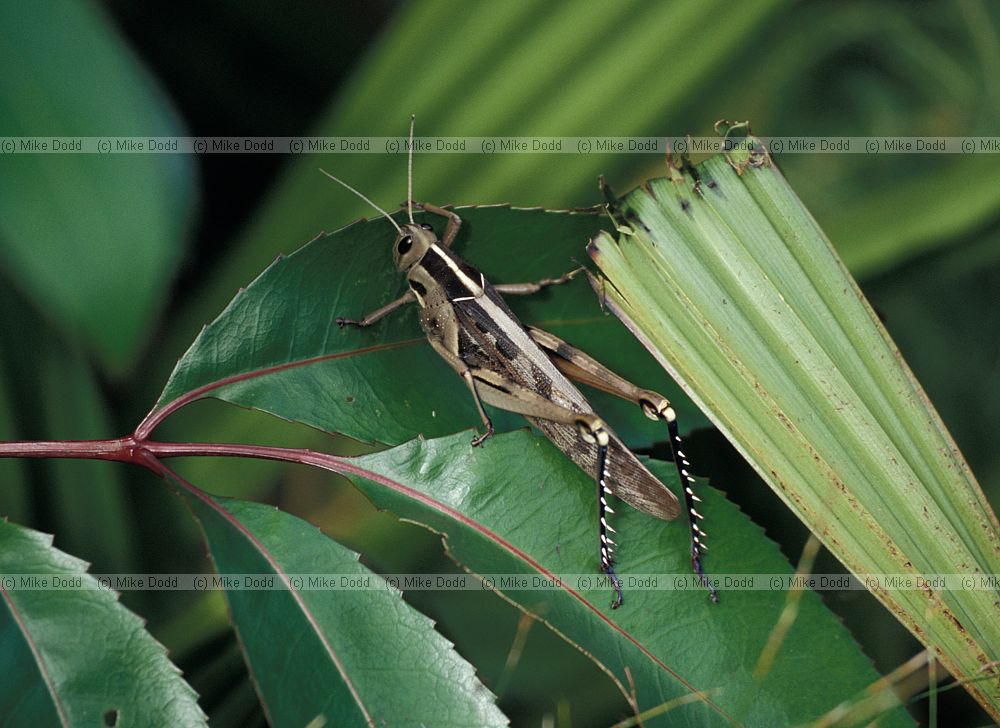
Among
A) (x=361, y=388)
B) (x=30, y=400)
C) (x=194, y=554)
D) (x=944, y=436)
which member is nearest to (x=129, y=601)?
(x=194, y=554)

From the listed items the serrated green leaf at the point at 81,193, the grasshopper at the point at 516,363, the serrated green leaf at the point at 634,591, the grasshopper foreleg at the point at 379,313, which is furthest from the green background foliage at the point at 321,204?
the grasshopper foreleg at the point at 379,313

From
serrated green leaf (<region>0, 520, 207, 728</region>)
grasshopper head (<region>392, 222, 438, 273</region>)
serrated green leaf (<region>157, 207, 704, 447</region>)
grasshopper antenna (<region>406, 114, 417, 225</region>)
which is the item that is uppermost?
grasshopper antenna (<region>406, 114, 417, 225</region>)

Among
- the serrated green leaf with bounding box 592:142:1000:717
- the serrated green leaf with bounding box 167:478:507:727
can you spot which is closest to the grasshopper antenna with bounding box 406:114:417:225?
the serrated green leaf with bounding box 592:142:1000:717

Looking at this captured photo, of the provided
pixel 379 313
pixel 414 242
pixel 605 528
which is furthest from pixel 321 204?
pixel 605 528

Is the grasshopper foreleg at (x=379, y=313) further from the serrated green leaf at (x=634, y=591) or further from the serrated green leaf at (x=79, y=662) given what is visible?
the serrated green leaf at (x=79, y=662)

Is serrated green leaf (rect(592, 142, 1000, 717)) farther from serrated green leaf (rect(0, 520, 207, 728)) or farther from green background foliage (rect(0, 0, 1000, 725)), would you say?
serrated green leaf (rect(0, 520, 207, 728))
